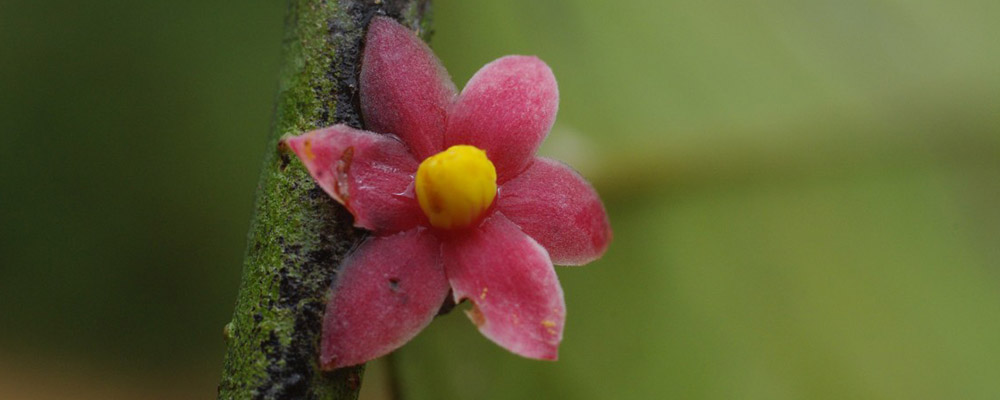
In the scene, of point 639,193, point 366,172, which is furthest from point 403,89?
point 639,193

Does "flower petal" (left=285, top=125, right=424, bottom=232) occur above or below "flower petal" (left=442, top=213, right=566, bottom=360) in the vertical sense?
above

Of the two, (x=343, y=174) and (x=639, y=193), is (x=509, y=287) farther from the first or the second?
(x=639, y=193)

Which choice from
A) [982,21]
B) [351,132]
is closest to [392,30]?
[351,132]

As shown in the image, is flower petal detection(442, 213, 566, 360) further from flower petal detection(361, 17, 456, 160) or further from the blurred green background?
the blurred green background

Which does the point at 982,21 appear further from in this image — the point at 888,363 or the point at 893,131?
the point at 888,363

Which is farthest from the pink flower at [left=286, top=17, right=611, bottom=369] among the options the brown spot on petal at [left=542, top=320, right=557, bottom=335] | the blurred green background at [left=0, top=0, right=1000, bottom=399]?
the blurred green background at [left=0, top=0, right=1000, bottom=399]

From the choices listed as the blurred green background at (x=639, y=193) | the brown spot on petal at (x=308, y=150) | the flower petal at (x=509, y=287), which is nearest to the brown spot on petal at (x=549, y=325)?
the flower petal at (x=509, y=287)

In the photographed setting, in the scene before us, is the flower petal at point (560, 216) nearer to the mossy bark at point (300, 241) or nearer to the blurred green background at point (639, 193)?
the mossy bark at point (300, 241)

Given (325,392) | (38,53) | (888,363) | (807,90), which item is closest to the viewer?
(325,392)
